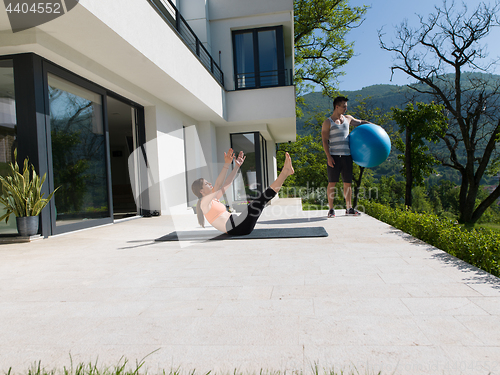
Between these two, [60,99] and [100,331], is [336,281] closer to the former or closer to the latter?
[100,331]

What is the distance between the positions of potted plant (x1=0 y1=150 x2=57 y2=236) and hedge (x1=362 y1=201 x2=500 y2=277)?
16.6ft

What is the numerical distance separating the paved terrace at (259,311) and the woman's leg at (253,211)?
770mm

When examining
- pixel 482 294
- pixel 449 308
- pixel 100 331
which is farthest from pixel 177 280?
pixel 482 294

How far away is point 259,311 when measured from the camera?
2045mm

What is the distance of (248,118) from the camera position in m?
11.9

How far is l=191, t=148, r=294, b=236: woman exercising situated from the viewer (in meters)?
4.18

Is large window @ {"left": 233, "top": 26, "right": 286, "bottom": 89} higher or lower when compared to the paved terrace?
higher

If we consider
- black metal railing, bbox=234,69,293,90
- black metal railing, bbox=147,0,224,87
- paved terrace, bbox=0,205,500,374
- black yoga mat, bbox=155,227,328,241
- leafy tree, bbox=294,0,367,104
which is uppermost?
leafy tree, bbox=294,0,367,104

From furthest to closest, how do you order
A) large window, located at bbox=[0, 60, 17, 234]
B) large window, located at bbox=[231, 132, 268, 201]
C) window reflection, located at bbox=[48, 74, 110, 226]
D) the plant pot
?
1. large window, located at bbox=[231, 132, 268, 201]
2. window reflection, located at bbox=[48, 74, 110, 226]
3. large window, located at bbox=[0, 60, 17, 234]
4. the plant pot

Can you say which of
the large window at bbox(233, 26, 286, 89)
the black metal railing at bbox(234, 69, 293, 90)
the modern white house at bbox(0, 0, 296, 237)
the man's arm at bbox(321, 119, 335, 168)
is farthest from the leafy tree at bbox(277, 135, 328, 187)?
the man's arm at bbox(321, 119, 335, 168)

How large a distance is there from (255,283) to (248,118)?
9.74m

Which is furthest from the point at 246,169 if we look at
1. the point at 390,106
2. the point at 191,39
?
the point at 390,106

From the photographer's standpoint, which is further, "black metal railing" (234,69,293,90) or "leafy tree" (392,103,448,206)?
"black metal railing" (234,69,293,90)

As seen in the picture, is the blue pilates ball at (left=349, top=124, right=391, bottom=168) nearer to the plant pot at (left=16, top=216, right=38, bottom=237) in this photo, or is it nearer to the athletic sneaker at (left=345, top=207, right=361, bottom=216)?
the athletic sneaker at (left=345, top=207, right=361, bottom=216)
